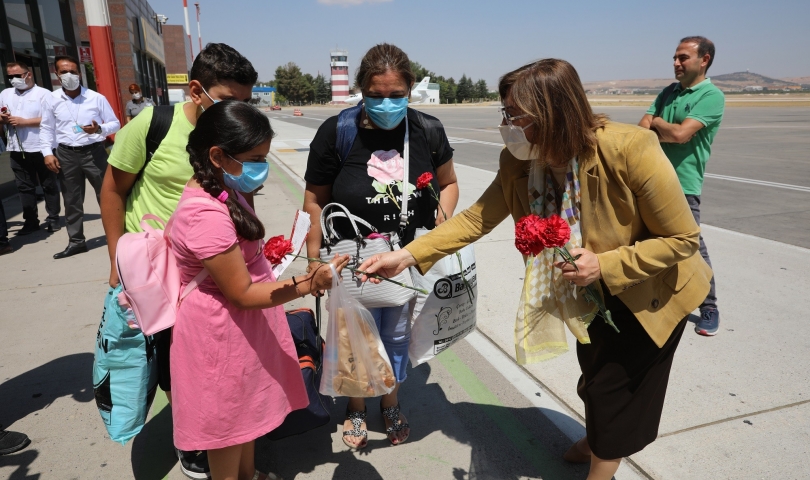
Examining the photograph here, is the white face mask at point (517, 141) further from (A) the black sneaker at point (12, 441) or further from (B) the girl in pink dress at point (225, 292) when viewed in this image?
(A) the black sneaker at point (12, 441)

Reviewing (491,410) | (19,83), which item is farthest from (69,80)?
(491,410)

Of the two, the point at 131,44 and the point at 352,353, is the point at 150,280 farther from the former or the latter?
the point at 131,44

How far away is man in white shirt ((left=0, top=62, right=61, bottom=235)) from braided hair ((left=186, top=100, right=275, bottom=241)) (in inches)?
247

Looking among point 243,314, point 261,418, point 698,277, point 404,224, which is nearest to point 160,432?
Answer: point 261,418

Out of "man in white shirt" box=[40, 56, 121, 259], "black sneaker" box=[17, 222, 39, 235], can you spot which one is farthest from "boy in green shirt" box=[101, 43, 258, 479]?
Answer: "black sneaker" box=[17, 222, 39, 235]

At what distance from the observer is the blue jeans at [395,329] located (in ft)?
8.98

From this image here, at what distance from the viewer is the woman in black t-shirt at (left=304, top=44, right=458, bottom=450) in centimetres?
260

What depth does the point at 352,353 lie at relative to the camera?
2.32 metres

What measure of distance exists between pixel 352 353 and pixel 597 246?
3.65ft

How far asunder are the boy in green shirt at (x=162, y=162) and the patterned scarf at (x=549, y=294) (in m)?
1.31

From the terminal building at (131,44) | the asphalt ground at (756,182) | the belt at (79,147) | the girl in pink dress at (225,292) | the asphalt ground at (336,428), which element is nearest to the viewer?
the girl in pink dress at (225,292)

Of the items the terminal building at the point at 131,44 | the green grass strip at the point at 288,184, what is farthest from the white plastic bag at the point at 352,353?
the terminal building at the point at 131,44

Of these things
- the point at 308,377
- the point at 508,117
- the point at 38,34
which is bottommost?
the point at 308,377

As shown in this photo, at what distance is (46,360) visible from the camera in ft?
12.5
